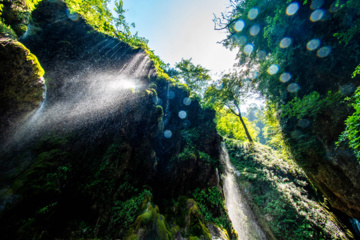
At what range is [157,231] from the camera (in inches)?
181

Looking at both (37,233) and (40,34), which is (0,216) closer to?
(37,233)

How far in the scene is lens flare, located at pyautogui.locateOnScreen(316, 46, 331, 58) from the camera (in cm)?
534

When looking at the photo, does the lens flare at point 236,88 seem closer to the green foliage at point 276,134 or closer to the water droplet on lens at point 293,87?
the green foliage at point 276,134

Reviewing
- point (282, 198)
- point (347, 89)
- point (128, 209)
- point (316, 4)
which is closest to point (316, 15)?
point (316, 4)

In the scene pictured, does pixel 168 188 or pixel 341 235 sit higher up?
pixel 168 188

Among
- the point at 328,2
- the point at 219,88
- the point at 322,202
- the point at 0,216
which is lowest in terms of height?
the point at 0,216

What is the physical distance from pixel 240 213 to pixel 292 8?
40.8 feet

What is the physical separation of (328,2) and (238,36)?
15.5 ft

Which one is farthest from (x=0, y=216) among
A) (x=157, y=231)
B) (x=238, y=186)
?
(x=238, y=186)

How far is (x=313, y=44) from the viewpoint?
580cm

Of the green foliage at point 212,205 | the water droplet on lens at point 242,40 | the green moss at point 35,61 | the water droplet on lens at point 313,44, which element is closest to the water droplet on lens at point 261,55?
the water droplet on lens at point 242,40

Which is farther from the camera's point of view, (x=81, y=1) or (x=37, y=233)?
(x=81, y=1)

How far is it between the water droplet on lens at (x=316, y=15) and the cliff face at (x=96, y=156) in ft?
28.5

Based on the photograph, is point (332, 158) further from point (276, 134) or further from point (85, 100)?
point (85, 100)
